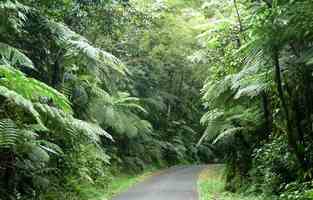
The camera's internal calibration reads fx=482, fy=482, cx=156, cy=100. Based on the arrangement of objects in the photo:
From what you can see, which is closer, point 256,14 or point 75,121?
point 256,14

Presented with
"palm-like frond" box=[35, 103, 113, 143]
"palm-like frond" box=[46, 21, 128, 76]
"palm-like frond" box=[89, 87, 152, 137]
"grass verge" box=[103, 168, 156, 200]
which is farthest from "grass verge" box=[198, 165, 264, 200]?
"palm-like frond" box=[46, 21, 128, 76]

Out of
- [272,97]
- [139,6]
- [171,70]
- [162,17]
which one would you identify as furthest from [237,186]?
[171,70]

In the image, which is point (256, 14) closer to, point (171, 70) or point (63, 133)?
point (63, 133)

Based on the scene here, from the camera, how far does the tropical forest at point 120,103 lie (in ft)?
28.1

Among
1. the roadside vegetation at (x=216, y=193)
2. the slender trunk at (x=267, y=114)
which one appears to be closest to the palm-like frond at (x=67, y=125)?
the roadside vegetation at (x=216, y=193)

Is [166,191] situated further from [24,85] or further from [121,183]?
[24,85]

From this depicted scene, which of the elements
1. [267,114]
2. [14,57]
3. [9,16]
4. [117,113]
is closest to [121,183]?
[117,113]

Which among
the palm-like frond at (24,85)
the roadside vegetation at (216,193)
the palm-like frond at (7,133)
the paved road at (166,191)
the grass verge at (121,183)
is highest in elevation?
the palm-like frond at (24,85)

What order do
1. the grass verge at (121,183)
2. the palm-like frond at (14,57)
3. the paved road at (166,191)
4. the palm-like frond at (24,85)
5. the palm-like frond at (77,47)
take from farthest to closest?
the grass verge at (121,183), the paved road at (166,191), the palm-like frond at (77,47), the palm-like frond at (14,57), the palm-like frond at (24,85)

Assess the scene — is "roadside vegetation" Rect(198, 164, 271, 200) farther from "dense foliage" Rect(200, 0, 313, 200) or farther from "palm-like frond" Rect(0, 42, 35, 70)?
"palm-like frond" Rect(0, 42, 35, 70)

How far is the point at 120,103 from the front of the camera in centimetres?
1888

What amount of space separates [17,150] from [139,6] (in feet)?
39.7

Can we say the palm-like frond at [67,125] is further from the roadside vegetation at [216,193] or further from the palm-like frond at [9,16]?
the roadside vegetation at [216,193]

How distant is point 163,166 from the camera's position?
86.7 feet
